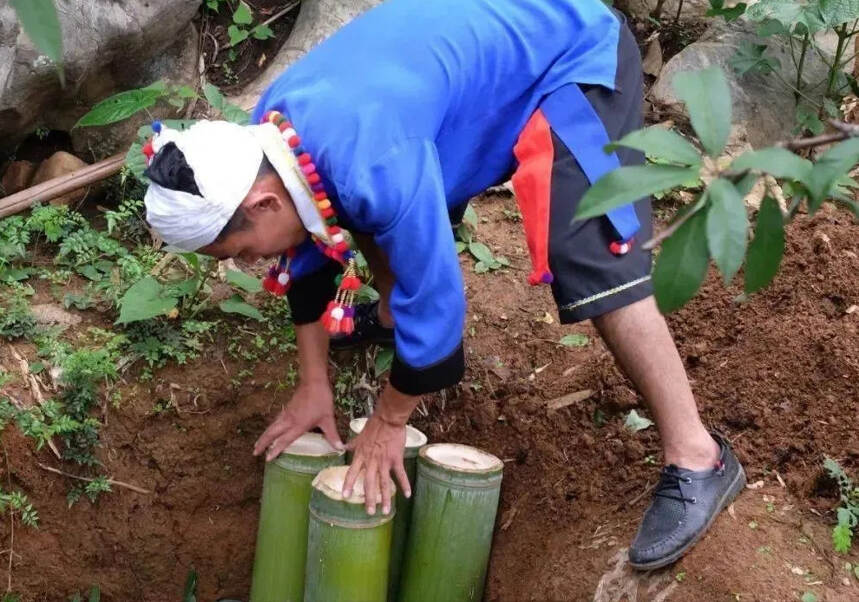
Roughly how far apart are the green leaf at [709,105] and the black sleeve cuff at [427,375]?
1.14m

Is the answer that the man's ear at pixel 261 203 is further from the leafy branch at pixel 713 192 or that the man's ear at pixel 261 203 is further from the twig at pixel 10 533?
the twig at pixel 10 533

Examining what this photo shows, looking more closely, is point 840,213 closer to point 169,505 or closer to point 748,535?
point 748,535

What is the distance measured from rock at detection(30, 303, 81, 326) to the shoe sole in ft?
5.91

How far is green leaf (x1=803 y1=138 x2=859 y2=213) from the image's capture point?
1.06 metres

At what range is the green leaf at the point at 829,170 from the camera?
3.47 feet

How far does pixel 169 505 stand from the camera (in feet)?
10.1

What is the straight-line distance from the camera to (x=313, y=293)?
8.80 feet

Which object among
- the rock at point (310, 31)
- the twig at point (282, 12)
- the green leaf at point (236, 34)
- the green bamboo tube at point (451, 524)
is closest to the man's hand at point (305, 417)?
the green bamboo tube at point (451, 524)

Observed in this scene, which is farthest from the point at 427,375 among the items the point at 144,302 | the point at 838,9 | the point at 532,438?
the point at 838,9

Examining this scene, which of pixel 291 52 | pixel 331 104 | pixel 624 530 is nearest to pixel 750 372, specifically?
pixel 624 530

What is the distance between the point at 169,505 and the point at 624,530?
4.59 ft

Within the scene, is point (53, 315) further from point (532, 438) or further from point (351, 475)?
point (532, 438)

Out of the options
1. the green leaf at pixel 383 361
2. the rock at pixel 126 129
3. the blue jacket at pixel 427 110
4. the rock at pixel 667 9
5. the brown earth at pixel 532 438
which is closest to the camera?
the blue jacket at pixel 427 110

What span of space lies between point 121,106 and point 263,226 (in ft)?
4.23
